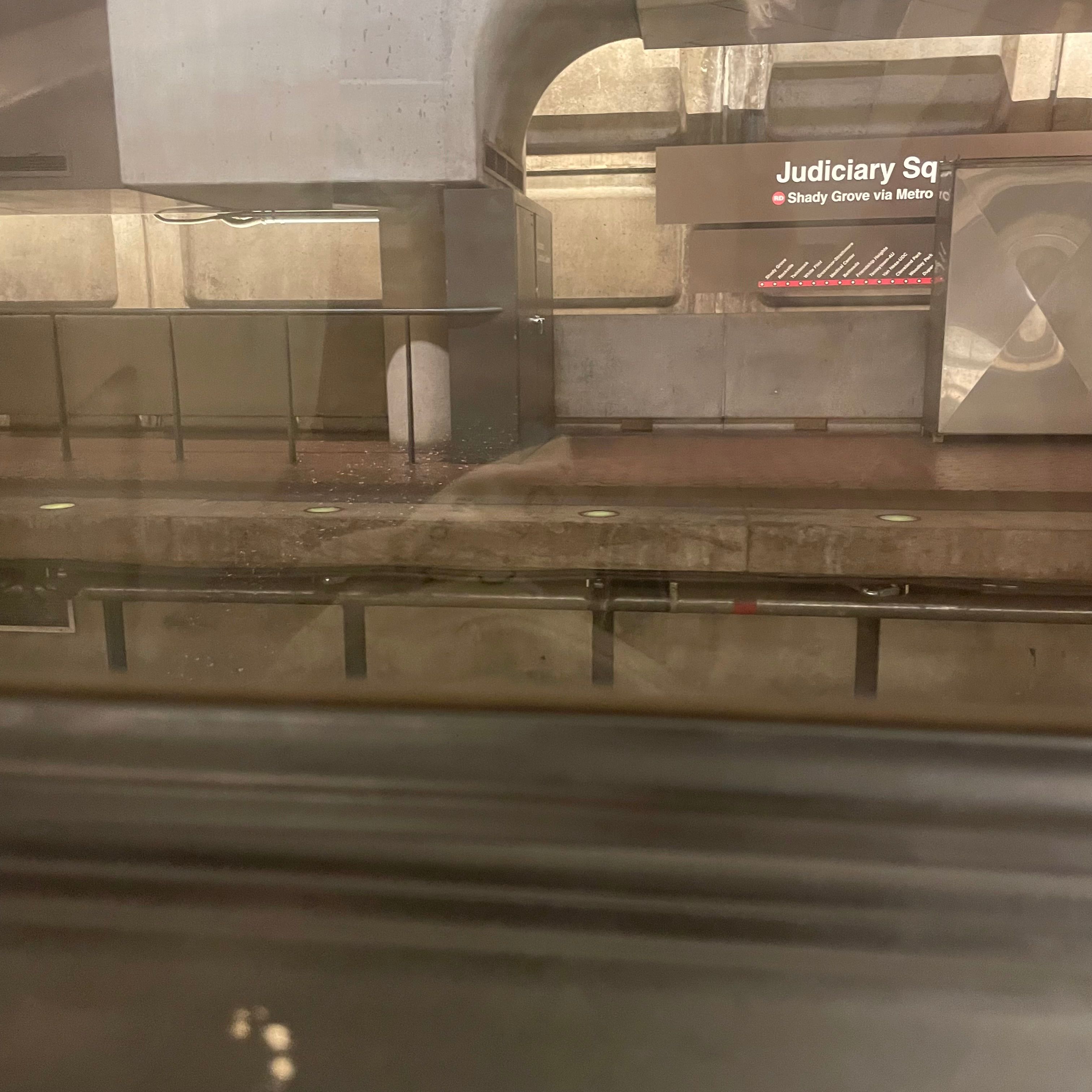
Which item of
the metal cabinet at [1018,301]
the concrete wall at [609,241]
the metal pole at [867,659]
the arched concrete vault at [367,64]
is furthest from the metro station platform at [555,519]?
the concrete wall at [609,241]

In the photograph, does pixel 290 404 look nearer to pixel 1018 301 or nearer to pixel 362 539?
pixel 362 539

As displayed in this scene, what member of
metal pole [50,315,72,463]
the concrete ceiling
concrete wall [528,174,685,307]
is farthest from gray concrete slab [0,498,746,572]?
concrete wall [528,174,685,307]

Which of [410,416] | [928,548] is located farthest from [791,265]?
[928,548]

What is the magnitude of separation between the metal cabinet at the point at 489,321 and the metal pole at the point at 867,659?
4.22ft

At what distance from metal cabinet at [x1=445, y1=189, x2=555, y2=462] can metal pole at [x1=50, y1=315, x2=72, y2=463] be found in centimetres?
97

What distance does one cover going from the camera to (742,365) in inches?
133

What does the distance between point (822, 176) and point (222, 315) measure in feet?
6.88

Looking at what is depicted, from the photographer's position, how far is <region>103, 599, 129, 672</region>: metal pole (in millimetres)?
1508

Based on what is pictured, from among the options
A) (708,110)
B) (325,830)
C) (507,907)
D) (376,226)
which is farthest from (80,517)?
(708,110)

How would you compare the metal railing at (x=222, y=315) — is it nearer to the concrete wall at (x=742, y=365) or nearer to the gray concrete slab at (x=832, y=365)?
the concrete wall at (x=742, y=365)

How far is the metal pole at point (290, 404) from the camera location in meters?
2.47

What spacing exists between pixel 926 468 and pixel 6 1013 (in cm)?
219

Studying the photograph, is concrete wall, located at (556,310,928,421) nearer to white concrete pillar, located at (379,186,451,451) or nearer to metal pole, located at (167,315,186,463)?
white concrete pillar, located at (379,186,451,451)

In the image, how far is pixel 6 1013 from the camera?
1029mm
